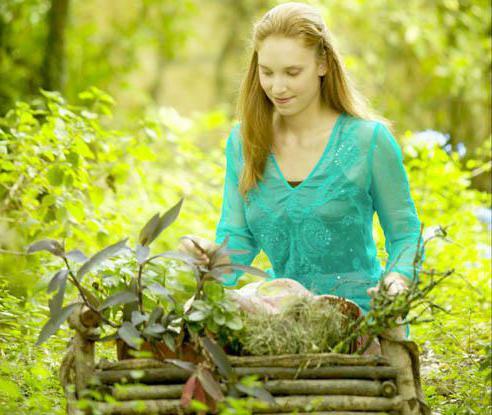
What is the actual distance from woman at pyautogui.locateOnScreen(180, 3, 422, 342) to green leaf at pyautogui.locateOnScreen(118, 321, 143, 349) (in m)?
0.73

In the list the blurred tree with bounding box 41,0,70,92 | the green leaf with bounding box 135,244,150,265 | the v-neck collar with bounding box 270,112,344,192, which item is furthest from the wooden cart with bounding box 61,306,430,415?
the blurred tree with bounding box 41,0,70,92

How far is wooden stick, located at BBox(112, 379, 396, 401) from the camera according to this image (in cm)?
201

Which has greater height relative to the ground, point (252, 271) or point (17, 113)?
point (17, 113)

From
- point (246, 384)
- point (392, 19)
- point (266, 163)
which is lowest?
point (246, 384)

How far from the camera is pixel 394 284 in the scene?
2.25 metres

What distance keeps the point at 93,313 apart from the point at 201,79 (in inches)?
331

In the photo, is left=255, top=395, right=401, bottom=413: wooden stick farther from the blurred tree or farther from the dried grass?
the blurred tree

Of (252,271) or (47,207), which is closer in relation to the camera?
(252,271)

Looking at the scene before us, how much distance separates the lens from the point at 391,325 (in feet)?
6.86

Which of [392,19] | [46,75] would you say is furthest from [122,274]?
[392,19]

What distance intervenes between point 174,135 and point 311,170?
220cm

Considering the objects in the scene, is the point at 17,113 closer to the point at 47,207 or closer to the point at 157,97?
the point at 47,207

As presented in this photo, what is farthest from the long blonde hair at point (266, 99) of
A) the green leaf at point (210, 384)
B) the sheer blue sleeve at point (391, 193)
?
the green leaf at point (210, 384)

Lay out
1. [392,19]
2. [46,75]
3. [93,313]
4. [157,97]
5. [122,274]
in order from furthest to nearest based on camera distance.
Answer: [157,97]
[392,19]
[46,75]
[122,274]
[93,313]
